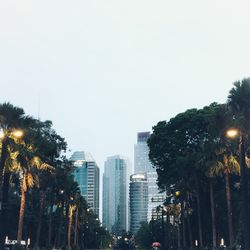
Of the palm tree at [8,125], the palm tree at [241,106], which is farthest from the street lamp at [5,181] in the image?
the palm tree at [241,106]

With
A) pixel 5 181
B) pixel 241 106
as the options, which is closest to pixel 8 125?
pixel 5 181

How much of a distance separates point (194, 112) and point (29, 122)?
106ft

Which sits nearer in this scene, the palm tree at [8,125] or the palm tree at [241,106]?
the palm tree at [241,106]

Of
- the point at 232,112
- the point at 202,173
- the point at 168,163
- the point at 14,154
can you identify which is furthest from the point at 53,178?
the point at 232,112

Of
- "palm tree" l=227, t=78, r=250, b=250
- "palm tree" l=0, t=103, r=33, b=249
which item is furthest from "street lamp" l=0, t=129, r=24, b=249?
"palm tree" l=227, t=78, r=250, b=250

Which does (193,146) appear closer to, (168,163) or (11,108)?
(168,163)

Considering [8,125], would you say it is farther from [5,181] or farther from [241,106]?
[241,106]

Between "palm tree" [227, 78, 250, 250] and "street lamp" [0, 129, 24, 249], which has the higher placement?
"palm tree" [227, 78, 250, 250]

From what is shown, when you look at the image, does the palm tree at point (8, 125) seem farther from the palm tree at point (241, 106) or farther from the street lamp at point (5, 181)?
the palm tree at point (241, 106)

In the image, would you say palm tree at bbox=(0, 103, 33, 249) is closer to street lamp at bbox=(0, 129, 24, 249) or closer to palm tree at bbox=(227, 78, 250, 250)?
street lamp at bbox=(0, 129, 24, 249)

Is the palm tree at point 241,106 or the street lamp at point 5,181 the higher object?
the palm tree at point 241,106

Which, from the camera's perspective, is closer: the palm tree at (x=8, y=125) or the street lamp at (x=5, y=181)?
the street lamp at (x=5, y=181)

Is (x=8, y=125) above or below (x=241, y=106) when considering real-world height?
below

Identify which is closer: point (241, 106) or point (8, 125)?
point (241, 106)
